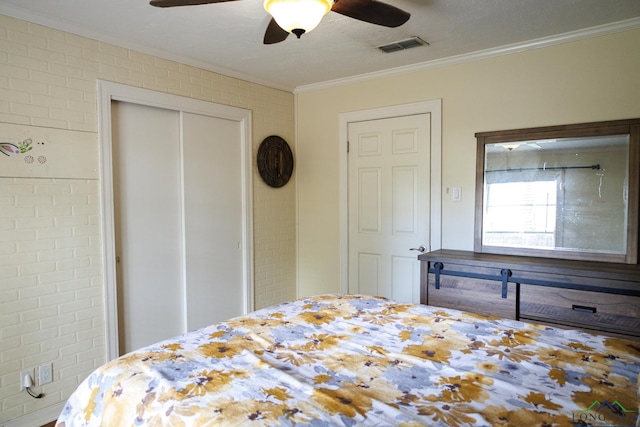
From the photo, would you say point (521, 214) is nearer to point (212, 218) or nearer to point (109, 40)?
point (212, 218)

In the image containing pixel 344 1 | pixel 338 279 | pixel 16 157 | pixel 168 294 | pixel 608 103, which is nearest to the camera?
pixel 344 1

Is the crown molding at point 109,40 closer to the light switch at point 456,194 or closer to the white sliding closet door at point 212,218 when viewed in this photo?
the white sliding closet door at point 212,218

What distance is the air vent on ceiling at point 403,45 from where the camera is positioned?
275 centimetres

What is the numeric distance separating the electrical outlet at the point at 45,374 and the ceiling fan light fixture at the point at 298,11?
2396 millimetres

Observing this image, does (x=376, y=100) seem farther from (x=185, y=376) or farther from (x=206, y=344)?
(x=185, y=376)

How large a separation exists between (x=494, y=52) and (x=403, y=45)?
2.29 ft

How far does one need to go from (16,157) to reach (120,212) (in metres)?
0.70

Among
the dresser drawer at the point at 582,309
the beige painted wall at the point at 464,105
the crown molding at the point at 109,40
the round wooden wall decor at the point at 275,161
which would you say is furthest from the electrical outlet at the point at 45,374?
the dresser drawer at the point at 582,309

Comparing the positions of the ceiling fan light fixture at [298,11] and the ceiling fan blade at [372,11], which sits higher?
the ceiling fan blade at [372,11]

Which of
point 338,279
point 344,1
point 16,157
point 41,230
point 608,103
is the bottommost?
point 338,279

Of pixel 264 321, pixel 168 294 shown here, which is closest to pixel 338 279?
pixel 168 294

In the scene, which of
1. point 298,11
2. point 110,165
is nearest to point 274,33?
point 298,11

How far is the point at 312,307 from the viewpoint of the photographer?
206cm

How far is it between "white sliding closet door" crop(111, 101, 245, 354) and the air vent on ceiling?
146cm
